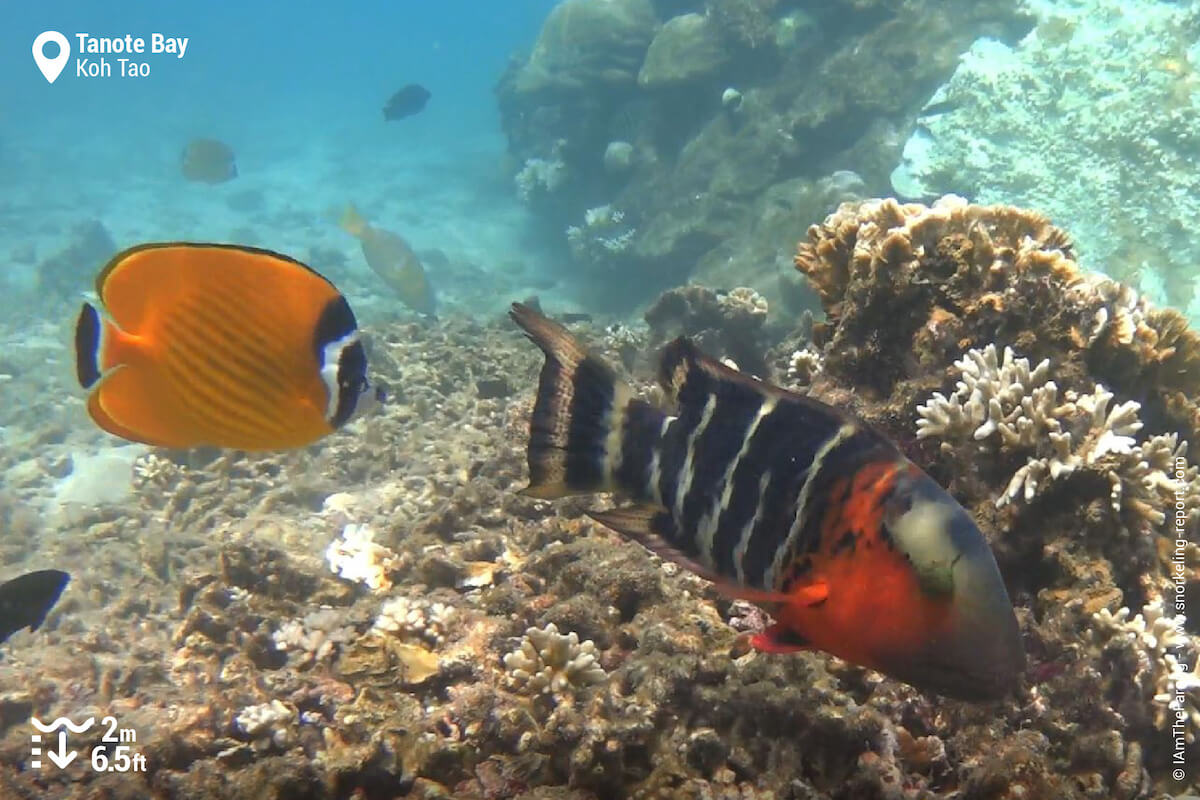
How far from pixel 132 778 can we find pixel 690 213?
15.0m

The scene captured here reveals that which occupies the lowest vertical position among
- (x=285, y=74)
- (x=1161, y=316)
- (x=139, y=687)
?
(x=139, y=687)

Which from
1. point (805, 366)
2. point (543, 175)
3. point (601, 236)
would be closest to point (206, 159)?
point (543, 175)

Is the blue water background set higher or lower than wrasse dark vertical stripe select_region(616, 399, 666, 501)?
higher

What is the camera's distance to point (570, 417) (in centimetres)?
199

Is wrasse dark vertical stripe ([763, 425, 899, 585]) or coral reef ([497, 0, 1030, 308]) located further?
coral reef ([497, 0, 1030, 308])

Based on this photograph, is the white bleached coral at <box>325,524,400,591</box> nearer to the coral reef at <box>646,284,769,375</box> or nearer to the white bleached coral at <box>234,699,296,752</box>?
the white bleached coral at <box>234,699,296,752</box>

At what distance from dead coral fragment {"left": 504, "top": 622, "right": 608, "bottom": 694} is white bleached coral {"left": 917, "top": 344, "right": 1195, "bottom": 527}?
71.7 inches

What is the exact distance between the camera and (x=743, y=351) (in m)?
8.84

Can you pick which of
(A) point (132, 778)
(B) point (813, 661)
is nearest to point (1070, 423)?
(B) point (813, 661)

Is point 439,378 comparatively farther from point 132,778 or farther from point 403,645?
point 132,778

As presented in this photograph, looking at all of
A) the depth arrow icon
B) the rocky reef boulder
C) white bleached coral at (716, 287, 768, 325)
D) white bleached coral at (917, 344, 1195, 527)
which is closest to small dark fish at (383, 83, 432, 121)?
the rocky reef boulder

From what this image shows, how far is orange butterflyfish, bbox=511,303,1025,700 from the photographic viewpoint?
1430 mm

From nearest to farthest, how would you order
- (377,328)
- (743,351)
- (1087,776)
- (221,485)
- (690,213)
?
(1087,776) → (221,485) → (743,351) → (377,328) → (690,213)

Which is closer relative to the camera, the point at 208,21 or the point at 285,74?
the point at 285,74
